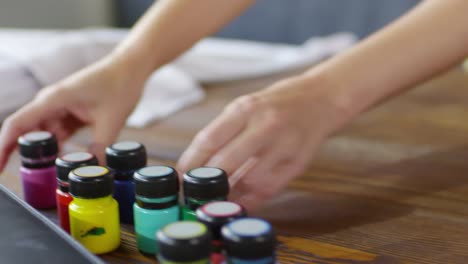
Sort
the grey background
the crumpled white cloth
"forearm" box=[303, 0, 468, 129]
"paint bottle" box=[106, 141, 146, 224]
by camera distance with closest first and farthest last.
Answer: "paint bottle" box=[106, 141, 146, 224] < "forearm" box=[303, 0, 468, 129] < the crumpled white cloth < the grey background

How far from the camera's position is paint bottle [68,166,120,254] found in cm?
66

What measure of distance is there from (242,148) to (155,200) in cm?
15

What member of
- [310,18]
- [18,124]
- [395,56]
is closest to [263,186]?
[395,56]

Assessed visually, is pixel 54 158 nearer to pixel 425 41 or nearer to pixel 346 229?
pixel 346 229

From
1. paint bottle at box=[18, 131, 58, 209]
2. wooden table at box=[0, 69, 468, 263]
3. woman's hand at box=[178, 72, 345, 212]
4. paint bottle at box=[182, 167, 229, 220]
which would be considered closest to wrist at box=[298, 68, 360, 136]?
woman's hand at box=[178, 72, 345, 212]

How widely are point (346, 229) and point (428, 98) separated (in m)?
0.66

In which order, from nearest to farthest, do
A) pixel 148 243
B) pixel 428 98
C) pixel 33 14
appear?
1. pixel 148 243
2. pixel 428 98
3. pixel 33 14

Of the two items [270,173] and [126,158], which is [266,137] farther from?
[126,158]

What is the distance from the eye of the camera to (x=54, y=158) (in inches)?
31.7

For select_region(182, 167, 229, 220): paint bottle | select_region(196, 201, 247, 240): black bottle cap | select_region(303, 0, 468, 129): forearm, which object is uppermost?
select_region(303, 0, 468, 129): forearm

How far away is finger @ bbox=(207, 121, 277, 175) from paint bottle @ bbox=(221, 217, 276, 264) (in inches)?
8.5

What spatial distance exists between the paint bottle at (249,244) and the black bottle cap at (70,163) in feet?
0.83

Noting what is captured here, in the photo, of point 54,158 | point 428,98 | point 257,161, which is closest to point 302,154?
point 257,161

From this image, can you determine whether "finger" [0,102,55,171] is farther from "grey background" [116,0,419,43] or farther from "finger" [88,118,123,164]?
"grey background" [116,0,419,43]
